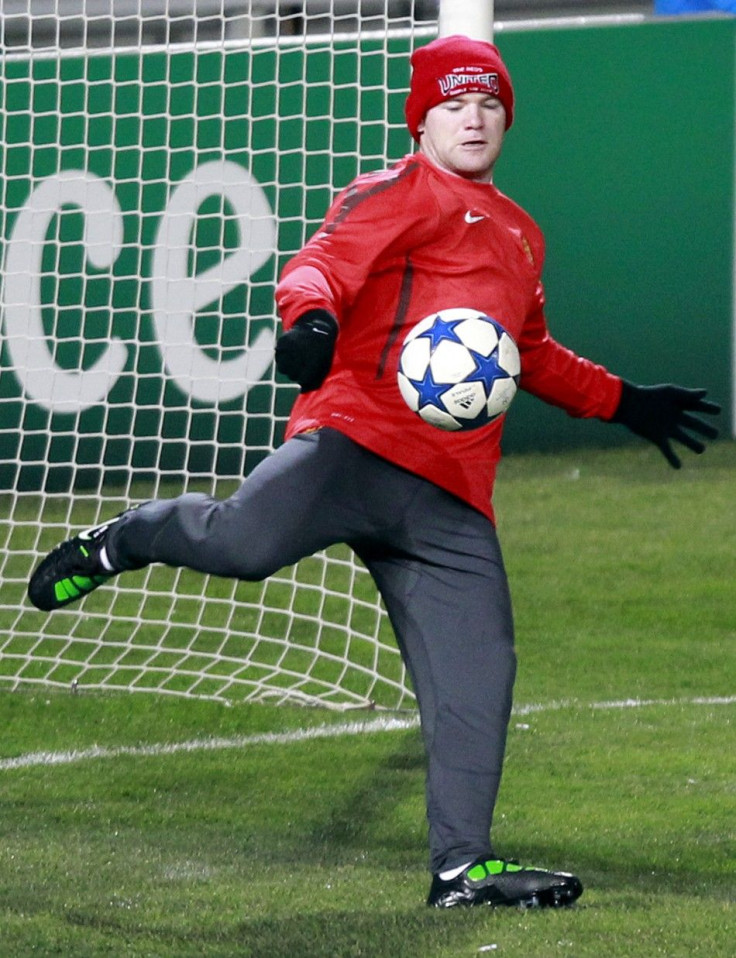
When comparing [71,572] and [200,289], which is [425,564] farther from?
[200,289]

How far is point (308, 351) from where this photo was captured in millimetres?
3064

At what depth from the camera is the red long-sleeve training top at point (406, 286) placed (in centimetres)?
336

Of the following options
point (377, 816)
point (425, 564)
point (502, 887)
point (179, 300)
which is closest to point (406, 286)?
point (425, 564)

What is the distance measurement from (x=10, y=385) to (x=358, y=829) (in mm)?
5158

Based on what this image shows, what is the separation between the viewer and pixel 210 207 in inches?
342

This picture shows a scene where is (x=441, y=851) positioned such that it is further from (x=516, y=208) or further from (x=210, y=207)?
(x=210, y=207)

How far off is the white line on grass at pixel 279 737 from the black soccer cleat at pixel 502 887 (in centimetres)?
166

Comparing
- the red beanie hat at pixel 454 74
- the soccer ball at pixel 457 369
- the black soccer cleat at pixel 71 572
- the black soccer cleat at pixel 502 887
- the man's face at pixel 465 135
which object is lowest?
the black soccer cleat at pixel 502 887

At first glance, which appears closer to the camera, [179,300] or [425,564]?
[425,564]

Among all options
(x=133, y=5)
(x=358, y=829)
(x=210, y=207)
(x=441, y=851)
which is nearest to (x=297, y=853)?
(x=358, y=829)

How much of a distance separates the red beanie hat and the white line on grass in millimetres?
2070

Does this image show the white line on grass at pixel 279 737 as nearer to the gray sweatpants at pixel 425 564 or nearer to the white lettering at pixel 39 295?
the gray sweatpants at pixel 425 564

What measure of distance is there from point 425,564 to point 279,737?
1.75m

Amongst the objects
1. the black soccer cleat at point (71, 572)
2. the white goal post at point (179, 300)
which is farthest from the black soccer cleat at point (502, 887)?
the white goal post at point (179, 300)
